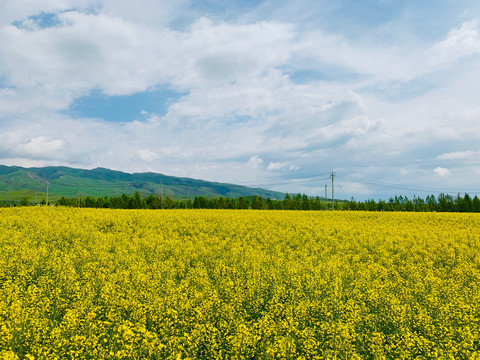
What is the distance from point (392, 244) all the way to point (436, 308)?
1368cm

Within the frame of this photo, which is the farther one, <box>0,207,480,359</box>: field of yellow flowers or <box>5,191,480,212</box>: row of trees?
<box>5,191,480,212</box>: row of trees

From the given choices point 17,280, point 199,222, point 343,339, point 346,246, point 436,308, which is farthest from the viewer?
point 199,222

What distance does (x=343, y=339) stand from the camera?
24.7 feet

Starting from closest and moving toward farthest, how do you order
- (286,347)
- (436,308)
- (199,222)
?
1. (286,347)
2. (436,308)
3. (199,222)

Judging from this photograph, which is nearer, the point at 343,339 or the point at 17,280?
the point at 343,339

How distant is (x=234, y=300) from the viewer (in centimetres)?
975

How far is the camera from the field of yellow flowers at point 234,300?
700cm

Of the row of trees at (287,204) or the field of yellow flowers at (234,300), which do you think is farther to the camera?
the row of trees at (287,204)

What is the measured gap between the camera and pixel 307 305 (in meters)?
9.06

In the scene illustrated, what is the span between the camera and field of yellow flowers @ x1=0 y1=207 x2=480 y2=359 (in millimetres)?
7004

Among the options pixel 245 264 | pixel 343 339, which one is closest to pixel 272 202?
pixel 245 264

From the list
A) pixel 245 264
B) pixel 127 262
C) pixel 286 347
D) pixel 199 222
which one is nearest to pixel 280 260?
pixel 245 264

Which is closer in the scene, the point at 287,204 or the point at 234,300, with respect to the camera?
the point at 234,300

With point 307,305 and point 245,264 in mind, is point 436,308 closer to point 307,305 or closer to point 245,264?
point 307,305
